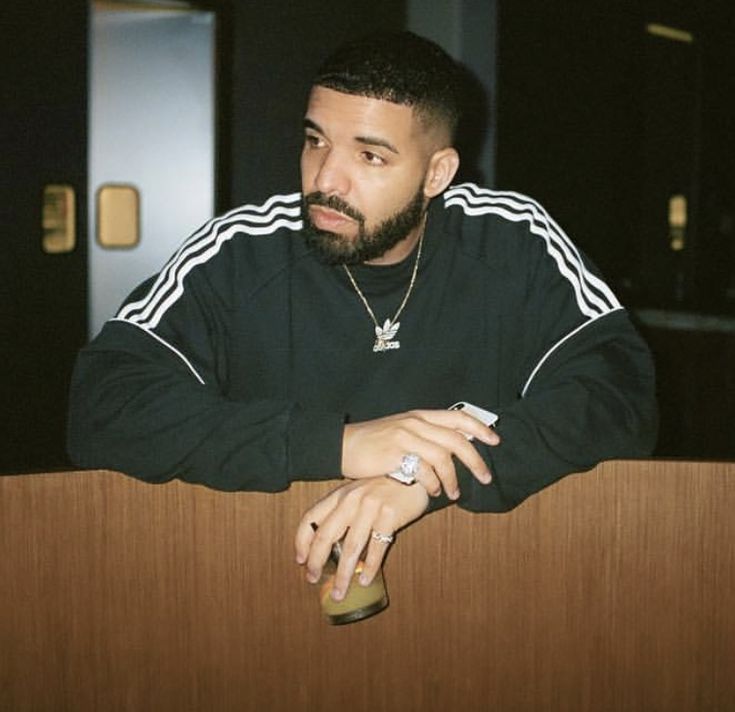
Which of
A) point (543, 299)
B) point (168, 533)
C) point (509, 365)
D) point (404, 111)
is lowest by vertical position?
point (168, 533)

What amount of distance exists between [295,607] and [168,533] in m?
0.15

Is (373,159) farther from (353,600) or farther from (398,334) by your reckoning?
(353,600)

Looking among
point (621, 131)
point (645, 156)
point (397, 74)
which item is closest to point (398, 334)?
point (397, 74)

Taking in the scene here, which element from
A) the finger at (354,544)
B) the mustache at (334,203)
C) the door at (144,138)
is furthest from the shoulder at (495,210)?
the door at (144,138)

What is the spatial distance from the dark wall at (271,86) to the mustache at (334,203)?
109 inches

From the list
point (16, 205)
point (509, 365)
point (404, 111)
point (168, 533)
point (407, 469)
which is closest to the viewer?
point (168, 533)

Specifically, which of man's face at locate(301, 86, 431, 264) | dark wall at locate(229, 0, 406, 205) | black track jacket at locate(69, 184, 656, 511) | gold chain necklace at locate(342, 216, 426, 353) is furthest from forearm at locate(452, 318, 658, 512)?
dark wall at locate(229, 0, 406, 205)

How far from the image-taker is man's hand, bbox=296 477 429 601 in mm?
1002

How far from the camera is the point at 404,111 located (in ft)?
5.24

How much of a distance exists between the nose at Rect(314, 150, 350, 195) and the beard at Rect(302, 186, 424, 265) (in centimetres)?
1

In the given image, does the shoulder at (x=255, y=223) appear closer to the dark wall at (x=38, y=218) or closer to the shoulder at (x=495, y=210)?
the shoulder at (x=495, y=210)

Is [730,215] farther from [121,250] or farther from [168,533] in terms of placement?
[168,533]

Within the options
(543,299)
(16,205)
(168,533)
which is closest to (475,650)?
(168,533)

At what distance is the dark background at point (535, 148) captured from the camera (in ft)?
12.7
